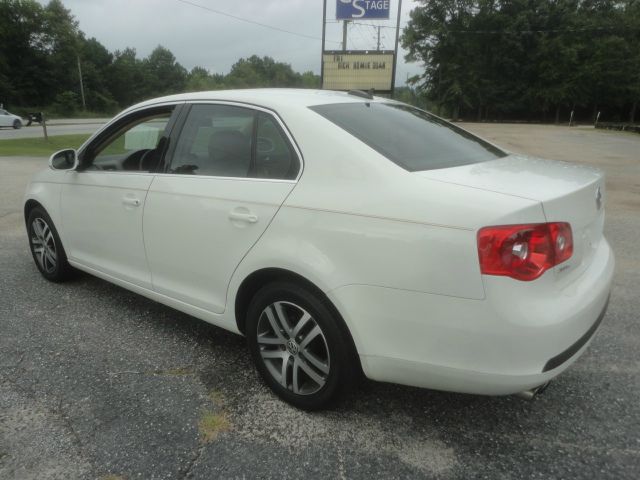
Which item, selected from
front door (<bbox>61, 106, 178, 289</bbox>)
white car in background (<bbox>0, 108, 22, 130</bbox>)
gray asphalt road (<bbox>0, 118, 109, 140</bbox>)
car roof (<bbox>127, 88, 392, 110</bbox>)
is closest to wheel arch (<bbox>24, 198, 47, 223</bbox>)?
front door (<bbox>61, 106, 178, 289</bbox>)

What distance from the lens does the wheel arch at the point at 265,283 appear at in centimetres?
221

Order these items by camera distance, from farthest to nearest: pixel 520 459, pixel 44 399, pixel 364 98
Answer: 1. pixel 364 98
2. pixel 44 399
3. pixel 520 459

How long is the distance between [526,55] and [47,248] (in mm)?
66268

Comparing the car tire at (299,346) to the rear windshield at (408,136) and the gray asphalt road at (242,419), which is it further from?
the rear windshield at (408,136)

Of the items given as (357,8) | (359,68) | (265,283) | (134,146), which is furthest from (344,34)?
(265,283)

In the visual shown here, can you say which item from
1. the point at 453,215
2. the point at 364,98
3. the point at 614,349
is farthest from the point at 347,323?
→ the point at 614,349

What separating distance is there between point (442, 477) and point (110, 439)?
1.52 meters

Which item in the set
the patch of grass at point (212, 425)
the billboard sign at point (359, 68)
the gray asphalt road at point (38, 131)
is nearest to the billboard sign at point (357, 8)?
the billboard sign at point (359, 68)

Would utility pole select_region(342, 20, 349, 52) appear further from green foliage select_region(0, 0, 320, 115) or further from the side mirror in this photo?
green foliage select_region(0, 0, 320, 115)

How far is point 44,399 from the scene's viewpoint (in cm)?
261

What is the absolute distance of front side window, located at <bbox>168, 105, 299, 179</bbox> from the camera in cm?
253

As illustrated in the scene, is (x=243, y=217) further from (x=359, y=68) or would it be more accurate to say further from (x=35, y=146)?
(x=35, y=146)

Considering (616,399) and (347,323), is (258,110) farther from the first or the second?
(616,399)

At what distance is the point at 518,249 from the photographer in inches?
73.1
